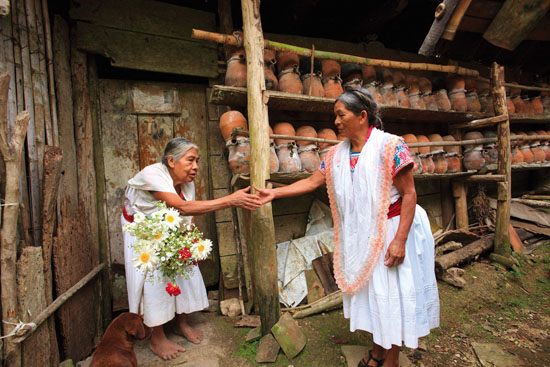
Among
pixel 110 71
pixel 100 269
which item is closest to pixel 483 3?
pixel 110 71

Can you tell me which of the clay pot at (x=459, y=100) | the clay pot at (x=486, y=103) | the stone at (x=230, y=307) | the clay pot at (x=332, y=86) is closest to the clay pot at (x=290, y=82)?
the clay pot at (x=332, y=86)

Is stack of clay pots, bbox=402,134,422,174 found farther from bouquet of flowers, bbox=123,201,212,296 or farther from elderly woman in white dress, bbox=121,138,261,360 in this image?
bouquet of flowers, bbox=123,201,212,296

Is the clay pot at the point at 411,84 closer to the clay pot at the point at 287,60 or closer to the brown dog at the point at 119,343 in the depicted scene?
the clay pot at the point at 287,60

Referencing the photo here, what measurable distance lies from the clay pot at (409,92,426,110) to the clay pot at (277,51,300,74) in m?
1.72

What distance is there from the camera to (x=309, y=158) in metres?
2.94

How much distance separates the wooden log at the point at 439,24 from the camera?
2318 millimetres

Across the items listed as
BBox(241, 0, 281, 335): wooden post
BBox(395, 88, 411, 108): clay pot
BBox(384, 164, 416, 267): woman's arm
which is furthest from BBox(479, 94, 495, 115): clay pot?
BBox(241, 0, 281, 335): wooden post

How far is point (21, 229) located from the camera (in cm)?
185

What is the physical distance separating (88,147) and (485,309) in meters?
4.48

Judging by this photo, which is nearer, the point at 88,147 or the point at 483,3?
the point at 483,3

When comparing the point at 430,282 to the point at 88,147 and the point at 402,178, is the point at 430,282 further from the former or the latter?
the point at 88,147

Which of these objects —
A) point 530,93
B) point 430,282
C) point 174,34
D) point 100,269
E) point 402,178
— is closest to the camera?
point 402,178

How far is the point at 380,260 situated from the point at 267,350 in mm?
1197

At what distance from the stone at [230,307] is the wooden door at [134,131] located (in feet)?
1.76
